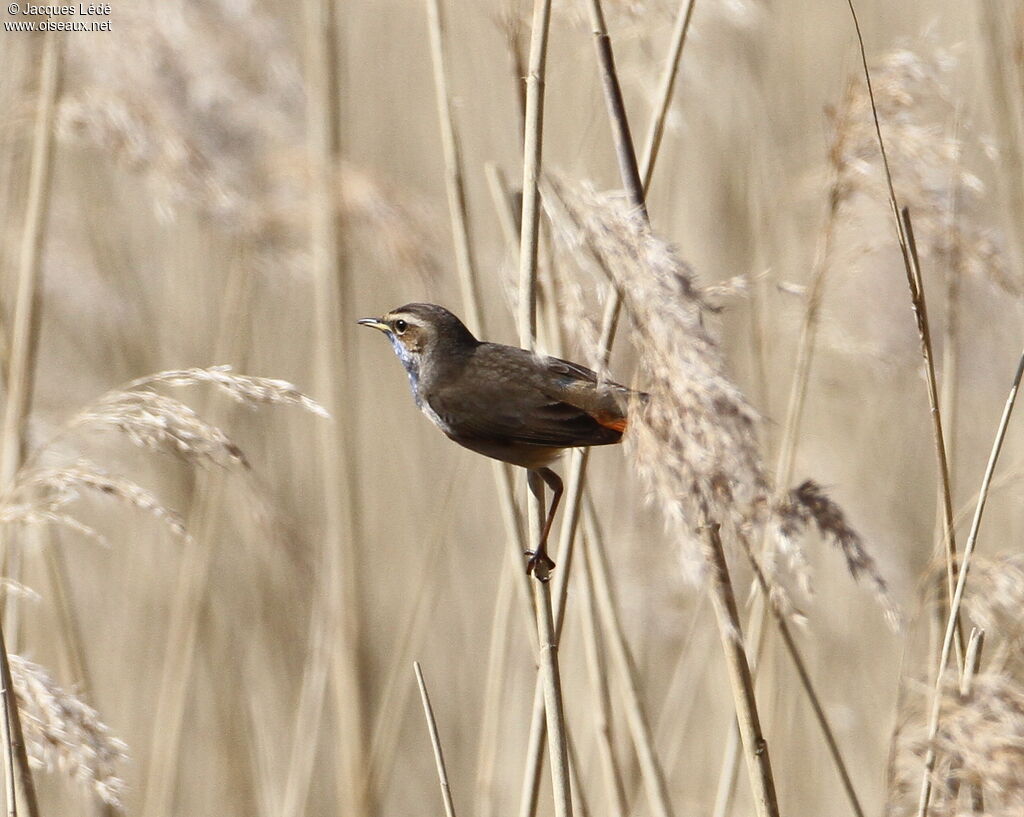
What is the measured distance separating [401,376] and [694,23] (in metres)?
2.04

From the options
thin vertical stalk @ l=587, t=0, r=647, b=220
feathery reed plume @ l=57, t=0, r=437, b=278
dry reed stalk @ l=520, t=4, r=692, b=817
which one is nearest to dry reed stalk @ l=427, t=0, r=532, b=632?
dry reed stalk @ l=520, t=4, r=692, b=817

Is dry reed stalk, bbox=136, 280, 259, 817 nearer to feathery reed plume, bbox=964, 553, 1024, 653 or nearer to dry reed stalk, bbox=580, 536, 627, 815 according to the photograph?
dry reed stalk, bbox=580, 536, 627, 815

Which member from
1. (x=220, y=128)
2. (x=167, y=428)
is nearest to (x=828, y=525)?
(x=167, y=428)

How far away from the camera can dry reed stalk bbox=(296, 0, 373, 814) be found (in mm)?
3113

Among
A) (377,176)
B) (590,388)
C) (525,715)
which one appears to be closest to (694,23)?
(377,176)

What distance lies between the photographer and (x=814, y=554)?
4.23m

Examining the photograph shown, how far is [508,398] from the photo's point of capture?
7.88 ft

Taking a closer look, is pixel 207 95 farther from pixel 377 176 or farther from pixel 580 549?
pixel 580 549

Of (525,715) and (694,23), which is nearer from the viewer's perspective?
(694,23)

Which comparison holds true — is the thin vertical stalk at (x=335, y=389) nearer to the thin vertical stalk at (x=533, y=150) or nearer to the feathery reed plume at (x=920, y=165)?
the thin vertical stalk at (x=533, y=150)

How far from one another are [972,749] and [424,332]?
60.2 inches

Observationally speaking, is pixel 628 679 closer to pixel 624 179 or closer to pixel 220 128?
pixel 624 179

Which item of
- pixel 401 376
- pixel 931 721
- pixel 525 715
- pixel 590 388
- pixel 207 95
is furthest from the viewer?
pixel 401 376

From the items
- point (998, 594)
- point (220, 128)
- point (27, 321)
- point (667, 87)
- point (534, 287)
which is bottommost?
point (998, 594)
